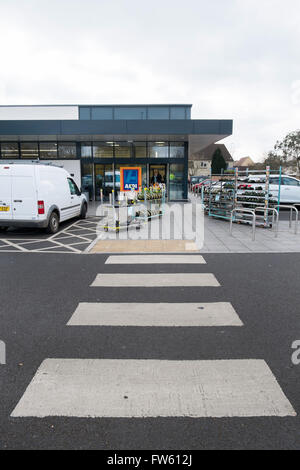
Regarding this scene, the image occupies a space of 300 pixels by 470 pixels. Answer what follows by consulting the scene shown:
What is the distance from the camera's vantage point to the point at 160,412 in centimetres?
280

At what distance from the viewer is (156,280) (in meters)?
6.38

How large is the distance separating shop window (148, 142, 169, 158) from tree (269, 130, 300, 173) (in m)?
33.0

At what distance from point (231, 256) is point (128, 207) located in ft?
15.9

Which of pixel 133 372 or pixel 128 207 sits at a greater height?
pixel 128 207

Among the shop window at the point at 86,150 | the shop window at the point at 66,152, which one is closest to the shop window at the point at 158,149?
the shop window at the point at 86,150

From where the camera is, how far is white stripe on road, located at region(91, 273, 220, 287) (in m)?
6.14

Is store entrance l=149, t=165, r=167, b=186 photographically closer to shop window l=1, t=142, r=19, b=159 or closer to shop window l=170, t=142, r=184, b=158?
shop window l=170, t=142, r=184, b=158

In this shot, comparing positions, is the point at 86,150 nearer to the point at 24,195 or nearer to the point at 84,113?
the point at 84,113

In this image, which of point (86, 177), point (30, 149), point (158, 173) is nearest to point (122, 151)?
point (158, 173)

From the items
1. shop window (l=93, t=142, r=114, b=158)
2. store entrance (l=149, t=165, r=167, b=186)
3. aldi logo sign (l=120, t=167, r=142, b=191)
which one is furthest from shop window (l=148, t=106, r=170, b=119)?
aldi logo sign (l=120, t=167, r=142, b=191)

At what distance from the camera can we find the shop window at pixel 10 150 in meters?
23.2

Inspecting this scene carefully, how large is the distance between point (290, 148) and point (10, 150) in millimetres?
40657
